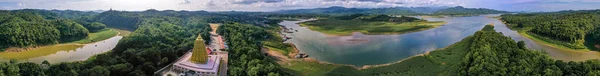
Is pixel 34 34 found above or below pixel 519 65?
above

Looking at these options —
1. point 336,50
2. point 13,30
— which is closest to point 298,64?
point 336,50

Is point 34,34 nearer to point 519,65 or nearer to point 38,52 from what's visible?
point 38,52

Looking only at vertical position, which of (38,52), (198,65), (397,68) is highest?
(198,65)

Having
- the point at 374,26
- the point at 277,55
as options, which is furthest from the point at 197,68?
the point at 374,26

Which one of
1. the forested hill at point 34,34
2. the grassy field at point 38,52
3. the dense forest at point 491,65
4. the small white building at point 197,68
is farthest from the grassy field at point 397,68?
the forested hill at point 34,34

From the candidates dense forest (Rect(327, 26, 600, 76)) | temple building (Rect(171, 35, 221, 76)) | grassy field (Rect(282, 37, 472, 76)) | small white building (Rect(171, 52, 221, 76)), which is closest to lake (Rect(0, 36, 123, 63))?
small white building (Rect(171, 52, 221, 76))

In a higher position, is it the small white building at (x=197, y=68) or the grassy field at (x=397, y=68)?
the small white building at (x=197, y=68)

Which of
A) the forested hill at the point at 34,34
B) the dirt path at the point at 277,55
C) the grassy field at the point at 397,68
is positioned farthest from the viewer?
the forested hill at the point at 34,34

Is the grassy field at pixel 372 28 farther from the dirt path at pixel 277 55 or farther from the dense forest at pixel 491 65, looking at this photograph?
the dense forest at pixel 491 65
